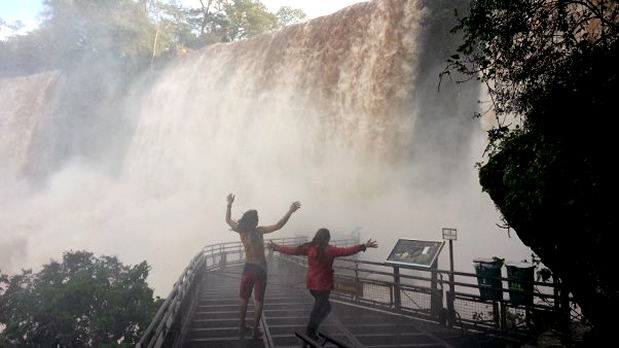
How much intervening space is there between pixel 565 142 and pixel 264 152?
81.3ft

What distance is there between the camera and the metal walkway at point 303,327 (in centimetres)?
621

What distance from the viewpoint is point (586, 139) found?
4.18m

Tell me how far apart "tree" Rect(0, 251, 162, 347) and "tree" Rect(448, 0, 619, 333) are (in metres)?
12.2

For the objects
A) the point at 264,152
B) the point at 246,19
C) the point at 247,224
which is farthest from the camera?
the point at 246,19

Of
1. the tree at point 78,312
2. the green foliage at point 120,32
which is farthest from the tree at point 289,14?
the tree at point 78,312

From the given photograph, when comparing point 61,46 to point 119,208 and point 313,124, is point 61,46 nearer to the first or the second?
point 119,208

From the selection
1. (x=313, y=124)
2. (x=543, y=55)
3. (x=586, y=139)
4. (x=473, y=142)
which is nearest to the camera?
(x=586, y=139)

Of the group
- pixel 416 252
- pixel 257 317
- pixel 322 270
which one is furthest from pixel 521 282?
pixel 257 317

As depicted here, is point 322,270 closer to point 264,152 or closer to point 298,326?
point 298,326

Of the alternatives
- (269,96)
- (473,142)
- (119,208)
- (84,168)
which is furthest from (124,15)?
(473,142)

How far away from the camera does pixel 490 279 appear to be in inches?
270

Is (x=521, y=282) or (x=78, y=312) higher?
(x=521, y=282)

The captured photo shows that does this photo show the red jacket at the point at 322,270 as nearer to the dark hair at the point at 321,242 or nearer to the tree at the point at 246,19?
the dark hair at the point at 321,242

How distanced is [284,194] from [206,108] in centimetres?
878
